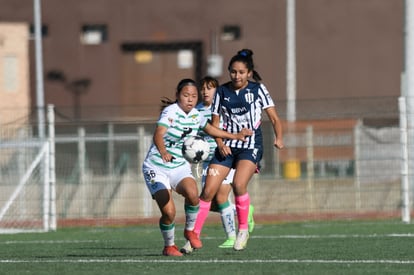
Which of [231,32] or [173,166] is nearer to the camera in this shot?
[173,166]

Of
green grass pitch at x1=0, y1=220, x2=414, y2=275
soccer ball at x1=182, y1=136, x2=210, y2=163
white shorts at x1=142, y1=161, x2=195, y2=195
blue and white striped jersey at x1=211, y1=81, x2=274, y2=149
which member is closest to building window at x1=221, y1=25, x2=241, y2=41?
green grass pitch at x1=0, y1=220, x2=414, y2=275

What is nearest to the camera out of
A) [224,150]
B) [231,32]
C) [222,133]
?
[222,133]

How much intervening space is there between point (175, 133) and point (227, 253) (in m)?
1.31

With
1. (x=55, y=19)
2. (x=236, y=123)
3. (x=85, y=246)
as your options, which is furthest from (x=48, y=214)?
(x=55, y=19)

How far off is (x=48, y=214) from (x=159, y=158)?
7.86 metres

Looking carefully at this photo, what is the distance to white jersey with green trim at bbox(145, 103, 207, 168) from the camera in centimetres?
1284

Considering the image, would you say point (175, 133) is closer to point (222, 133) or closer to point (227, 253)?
point (222, 133)

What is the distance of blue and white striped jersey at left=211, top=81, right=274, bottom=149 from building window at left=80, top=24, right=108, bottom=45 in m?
31.4

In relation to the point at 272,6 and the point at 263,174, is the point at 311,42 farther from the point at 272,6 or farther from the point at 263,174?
the point at 263,174

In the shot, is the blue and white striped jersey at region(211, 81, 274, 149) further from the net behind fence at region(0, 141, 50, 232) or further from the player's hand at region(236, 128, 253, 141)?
the net behind fence at region(0, 141, 50, 232)

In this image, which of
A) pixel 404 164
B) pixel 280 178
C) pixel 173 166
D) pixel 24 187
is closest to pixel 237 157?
pixel 173 166

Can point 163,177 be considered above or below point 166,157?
below

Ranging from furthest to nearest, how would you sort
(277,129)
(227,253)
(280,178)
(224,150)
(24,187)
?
1. (280,178)
2. (24,187)
3. (224,150)
4. (277,129)
5. (227,253)

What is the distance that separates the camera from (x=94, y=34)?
4500 centimetres
